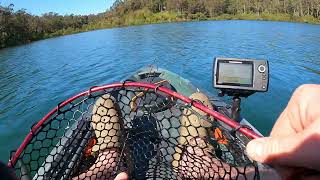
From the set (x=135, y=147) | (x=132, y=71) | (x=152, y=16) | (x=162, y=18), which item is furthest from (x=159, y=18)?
(x=135, y=147)

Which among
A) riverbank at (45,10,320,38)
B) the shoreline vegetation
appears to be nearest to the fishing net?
the shoreline vegetation

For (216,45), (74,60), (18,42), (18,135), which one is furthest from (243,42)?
(18,42)

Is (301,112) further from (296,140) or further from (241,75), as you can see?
(241,75)

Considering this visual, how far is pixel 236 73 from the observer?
9.89 feet

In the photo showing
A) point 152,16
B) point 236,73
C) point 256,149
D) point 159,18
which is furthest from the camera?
point 152,16

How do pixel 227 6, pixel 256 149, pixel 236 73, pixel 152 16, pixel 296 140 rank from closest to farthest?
pixel 296 140
pixel 256 149
pixel 236 73
pixel 152 16
pixel 227 6

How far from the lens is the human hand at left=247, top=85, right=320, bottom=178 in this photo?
83 centimetres

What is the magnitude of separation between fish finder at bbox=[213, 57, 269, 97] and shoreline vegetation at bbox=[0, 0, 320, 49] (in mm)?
35460

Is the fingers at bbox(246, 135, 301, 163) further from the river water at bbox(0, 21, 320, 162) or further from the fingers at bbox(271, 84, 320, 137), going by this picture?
the river water at bbox(0, 21, 320, 162)

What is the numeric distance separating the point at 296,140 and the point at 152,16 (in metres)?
72.5

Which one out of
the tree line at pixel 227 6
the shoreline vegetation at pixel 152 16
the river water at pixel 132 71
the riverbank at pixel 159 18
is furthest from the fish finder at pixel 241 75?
the tree line at pixel 227 6

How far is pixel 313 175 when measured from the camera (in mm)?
883

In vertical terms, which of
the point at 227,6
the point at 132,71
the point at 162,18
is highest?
the point at 227,6

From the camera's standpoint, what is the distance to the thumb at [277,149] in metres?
0.89
